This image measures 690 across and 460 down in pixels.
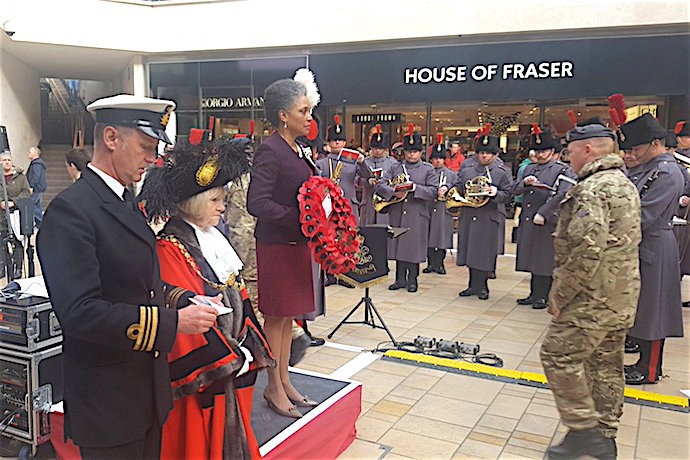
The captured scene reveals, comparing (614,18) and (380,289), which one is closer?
(380,289)

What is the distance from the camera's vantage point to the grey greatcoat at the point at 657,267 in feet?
13.7

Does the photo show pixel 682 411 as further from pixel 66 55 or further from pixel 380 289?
pixel 66 55

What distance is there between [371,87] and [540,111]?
3856 mm

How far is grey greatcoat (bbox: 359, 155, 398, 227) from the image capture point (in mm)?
7855

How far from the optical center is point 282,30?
43.4 feet

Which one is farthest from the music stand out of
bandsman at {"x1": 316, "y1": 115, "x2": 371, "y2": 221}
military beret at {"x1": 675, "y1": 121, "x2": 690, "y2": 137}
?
military beret at {"x1": 675, "y1": 121, "x2": 690, "y2": 137}

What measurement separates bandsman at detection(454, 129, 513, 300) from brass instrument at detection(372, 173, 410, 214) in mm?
707

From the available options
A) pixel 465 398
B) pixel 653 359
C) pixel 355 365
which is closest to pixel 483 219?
pixel 653 359

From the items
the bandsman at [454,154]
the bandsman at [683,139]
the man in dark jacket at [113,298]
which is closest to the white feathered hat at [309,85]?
the man in dark jacket at [113,298]

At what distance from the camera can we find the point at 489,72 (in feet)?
39.4

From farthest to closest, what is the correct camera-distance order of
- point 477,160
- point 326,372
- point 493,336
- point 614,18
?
point 614,18
point 477,160
point 493,336
point 326,372

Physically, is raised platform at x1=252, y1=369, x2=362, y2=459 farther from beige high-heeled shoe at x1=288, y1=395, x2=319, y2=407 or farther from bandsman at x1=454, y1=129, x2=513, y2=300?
bandsman at x1=454, y1=129, x2=513, y2=300

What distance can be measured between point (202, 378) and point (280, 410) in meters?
1.00

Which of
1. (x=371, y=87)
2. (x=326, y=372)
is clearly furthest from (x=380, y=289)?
(x=371, y=87)
